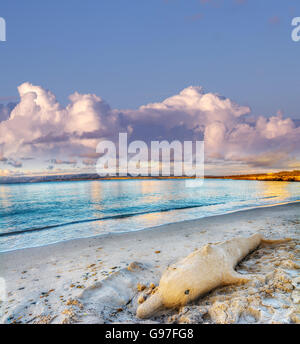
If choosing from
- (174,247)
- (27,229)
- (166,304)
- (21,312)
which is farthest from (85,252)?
(27,229)

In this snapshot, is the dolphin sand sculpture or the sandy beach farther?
the dolphin sand sculpture

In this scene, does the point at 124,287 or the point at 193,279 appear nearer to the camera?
the point at 193,279

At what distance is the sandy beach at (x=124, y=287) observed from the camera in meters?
3.05

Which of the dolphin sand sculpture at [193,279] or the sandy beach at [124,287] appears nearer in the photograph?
the sandy beach at [124,287]

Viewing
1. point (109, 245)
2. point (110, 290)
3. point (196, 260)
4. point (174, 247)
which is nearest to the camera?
point (196, 260)

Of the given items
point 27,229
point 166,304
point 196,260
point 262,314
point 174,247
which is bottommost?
point 27,229

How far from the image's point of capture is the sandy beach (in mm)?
3053

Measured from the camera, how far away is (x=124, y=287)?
14.2 feet

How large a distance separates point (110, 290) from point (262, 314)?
2.78 metres

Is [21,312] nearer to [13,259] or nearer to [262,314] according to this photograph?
[262,314]

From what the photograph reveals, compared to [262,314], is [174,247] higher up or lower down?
lower down

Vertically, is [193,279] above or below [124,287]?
above
